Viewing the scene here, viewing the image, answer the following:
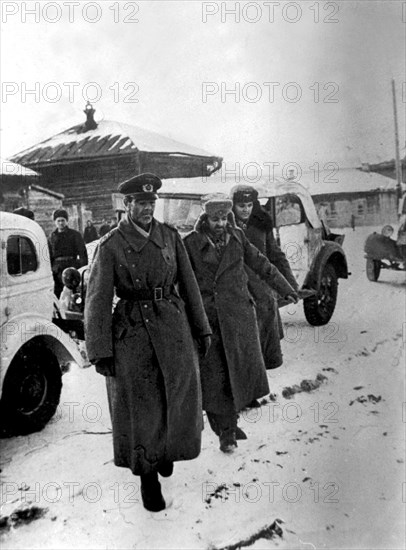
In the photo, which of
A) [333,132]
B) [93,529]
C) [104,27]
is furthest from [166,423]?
[104,27]

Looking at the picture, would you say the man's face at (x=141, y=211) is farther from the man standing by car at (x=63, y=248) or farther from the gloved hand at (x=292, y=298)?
the gloved hand at (x=292, y=298)

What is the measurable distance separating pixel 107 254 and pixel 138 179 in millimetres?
278

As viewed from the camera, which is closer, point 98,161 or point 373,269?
point 98,161

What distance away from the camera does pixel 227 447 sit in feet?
6.15

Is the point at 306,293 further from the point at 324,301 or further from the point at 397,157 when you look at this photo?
the point at 397,157

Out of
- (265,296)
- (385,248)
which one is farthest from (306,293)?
(385,248)

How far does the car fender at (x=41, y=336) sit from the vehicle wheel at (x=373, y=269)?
1209 mm

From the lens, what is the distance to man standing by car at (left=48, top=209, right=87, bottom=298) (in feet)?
5.72

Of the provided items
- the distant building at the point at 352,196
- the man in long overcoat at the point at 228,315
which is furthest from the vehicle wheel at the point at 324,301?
the distant building at the point at 352,196

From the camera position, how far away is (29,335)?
1.77 meters

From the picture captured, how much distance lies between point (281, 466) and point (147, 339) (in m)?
0.77

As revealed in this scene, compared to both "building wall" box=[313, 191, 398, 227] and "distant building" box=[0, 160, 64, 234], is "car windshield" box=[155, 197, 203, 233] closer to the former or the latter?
"distant building" box=[0, 160, 64, 234]

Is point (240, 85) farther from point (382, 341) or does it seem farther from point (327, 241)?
point (382, 341)

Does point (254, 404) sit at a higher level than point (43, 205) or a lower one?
lower
